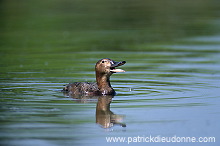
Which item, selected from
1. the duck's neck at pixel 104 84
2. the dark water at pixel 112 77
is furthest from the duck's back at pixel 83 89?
the dark water at pixel 112 77

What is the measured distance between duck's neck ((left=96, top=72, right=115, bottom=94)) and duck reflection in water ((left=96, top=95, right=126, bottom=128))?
34cm

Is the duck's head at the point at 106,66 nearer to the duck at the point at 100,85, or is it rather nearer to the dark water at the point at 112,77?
the duck at the point at 100,85

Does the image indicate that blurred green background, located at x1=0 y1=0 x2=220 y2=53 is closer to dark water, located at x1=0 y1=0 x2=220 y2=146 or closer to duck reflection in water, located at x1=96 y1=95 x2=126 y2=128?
dark water, located at x1=0 y1=0 x2=220 y2=146

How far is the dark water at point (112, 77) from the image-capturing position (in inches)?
358

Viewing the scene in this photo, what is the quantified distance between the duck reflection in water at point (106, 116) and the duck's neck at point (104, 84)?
0.34 meters

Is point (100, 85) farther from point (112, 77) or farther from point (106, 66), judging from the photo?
point (112, 77)

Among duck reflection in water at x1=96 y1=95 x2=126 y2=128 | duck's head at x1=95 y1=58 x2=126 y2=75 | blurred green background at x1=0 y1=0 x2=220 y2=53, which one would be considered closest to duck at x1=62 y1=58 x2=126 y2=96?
duck's head at x1=95 y1=58 x2=126 y2=75

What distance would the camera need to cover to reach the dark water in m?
9.09

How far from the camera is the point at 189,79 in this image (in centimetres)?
1369

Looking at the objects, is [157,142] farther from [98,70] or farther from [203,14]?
A: [203,14]

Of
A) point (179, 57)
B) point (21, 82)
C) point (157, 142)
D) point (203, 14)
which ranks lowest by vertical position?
point (157, 142)

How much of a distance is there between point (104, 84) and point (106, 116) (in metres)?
2.02

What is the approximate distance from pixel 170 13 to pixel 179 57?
50.9 feet

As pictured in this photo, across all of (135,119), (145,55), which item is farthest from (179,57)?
(135,119)
